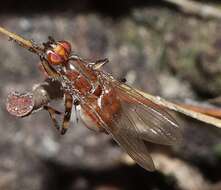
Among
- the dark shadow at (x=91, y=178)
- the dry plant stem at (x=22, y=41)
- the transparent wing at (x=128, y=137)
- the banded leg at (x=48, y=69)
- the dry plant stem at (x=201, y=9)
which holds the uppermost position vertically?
the dry plant stem at (x=22, y=41)

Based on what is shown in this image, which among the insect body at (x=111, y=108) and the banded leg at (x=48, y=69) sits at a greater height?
the banded leg at (x=48, y=69)

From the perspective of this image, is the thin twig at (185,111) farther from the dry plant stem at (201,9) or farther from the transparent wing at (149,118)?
the dry plant stem at (201,9)

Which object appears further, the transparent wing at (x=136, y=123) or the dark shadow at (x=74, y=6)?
the dark shadow at (x=74, y=6)

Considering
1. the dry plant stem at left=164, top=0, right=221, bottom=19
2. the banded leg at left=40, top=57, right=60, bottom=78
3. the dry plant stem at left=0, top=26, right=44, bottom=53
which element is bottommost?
the dry plant stem at left=164, top=0, right=221, bottom=19

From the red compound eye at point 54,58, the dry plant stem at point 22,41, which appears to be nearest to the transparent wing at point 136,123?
the red compound eye at point 54,58

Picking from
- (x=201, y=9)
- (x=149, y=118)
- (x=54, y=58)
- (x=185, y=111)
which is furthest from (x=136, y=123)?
(x=201, y=9)

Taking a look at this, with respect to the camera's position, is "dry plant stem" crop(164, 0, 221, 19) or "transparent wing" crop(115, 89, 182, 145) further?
"dry plant stem" crop(164, 0, 221, 19)

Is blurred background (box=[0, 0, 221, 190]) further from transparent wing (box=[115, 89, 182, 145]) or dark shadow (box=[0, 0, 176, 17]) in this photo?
transparent wing (box=[115, 89, 182, 145])

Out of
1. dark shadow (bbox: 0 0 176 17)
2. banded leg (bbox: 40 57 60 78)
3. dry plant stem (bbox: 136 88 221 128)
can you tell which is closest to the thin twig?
dry plant stem (bbox: 136 88 221 128)

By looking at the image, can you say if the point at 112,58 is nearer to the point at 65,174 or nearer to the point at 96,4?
the point at 96,4
